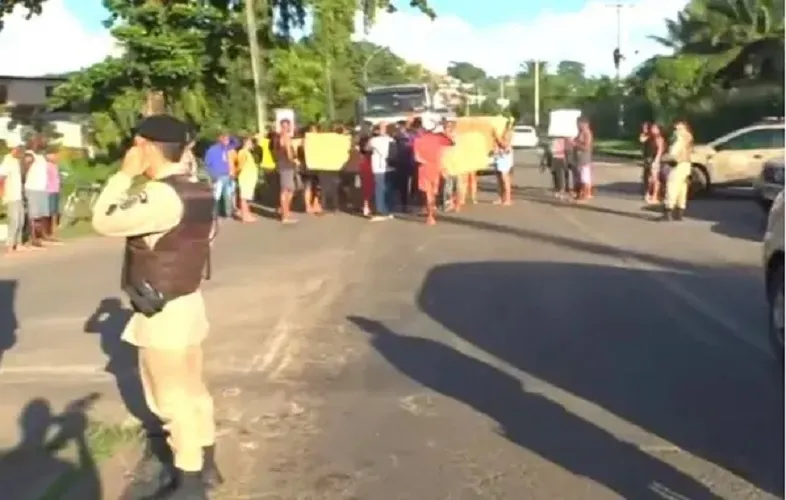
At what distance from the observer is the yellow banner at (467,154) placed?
Answer: 24.2 meters

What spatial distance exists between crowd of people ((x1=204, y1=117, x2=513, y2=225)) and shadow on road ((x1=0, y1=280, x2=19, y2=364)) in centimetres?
824

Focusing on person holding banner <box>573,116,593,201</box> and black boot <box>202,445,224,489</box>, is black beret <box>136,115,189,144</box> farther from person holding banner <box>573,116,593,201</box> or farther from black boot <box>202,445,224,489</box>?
person holding banner <box>573,116,593,201</box>

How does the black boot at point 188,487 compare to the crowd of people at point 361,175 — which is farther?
the crowd of people at point 361,175

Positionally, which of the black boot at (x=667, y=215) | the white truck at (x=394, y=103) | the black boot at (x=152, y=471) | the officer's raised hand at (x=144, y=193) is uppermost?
the officer's raised hand at (x=144, y=193)

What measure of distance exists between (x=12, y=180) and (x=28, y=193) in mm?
383

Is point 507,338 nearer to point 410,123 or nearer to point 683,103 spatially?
point 410,123

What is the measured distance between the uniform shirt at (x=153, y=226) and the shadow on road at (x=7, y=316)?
4.69 meters

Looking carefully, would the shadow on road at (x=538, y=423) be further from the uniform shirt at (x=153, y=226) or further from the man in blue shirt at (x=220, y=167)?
the man in blue shirt at (x=220, y=167)

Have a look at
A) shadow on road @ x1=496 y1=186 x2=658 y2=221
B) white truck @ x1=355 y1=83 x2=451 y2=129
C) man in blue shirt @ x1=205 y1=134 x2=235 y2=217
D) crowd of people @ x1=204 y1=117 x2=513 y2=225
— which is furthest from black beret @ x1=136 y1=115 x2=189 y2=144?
white truck @ x1=355 y1=83 x2=451 y2=129

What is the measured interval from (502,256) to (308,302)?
3.88 metres

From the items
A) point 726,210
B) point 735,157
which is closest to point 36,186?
point 726,210

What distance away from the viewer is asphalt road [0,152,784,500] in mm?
6625

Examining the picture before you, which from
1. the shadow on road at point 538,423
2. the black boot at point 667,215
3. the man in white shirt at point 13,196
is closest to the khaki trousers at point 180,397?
the shadow on road at point 538,423

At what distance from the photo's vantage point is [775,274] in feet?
31.5
